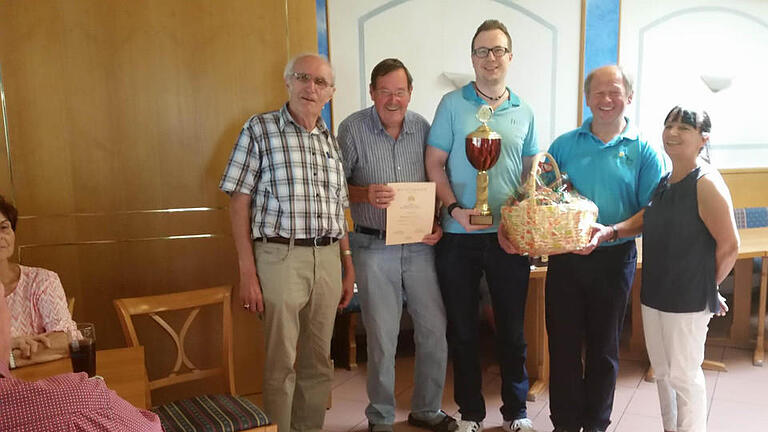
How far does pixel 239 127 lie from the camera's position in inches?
103

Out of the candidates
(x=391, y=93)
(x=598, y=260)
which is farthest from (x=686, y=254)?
(x=391, y=93)

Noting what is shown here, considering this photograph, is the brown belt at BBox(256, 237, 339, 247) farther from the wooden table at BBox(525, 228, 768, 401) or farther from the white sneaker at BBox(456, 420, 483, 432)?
the wooden table at BBox(525, 228, 768, 401)

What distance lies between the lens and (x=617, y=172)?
2164mm

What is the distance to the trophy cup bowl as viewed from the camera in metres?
2.09

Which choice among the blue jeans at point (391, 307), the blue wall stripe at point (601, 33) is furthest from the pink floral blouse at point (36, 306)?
the blue wall stripe at point (601, 33)

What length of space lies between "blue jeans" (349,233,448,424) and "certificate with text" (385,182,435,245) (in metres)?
0.12

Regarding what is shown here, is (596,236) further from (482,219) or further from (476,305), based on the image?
(476,305)

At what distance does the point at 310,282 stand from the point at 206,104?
3.21 ft

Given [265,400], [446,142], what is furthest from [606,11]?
[265,400]

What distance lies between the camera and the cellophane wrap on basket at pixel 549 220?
1943 millimetres

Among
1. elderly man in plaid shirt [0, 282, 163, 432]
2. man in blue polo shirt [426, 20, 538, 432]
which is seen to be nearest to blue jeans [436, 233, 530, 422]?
man in blue polo shirt [426, 20, 538, 432]

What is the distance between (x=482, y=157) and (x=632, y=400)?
1.75m

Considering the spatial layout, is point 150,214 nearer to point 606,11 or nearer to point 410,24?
point 410,24

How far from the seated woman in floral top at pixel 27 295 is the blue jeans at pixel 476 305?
1.42 meters
